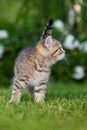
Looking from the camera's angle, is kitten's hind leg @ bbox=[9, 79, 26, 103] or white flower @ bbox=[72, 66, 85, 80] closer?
kitten's hind leg @ bbox=[9, 79, 26, 103]

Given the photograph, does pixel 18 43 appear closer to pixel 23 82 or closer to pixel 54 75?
pixel 54 75

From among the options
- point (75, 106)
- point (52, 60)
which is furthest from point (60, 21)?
point (75, 106)

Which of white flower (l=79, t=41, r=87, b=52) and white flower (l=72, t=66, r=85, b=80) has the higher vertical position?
white flower (l=79, t=41, r=87, b=52)

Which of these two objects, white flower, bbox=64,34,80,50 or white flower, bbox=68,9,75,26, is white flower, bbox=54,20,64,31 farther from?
white flower, bbox=64,34,80,50

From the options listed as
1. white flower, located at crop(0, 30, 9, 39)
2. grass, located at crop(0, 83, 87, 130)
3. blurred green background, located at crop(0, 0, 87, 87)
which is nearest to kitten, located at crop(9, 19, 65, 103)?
grass, located at crop(0, 83, 87, 130)

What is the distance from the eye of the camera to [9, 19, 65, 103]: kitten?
8734 millimetres

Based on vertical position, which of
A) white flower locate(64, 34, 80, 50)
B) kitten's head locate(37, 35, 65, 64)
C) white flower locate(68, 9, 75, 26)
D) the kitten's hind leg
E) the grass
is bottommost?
the grass

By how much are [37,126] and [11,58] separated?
29.1 feet

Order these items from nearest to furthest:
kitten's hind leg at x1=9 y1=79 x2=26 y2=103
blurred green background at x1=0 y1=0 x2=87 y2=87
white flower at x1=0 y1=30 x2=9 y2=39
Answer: kitten's hind leg at x1=9 y1=79 x2=26 y2=103 < blurred green background at x1=0 y1=0 x2=87 y2=87 < white flower at x1=0 y1=30 x2=9 y2=39

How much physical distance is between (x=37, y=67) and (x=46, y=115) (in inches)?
62.4

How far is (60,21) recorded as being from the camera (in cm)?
1571

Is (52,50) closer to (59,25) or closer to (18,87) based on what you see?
(18,87)

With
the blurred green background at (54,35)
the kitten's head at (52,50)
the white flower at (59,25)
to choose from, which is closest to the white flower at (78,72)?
the blurred green background at (54,35)

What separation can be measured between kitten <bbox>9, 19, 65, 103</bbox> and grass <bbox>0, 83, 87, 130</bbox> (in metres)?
0.25
